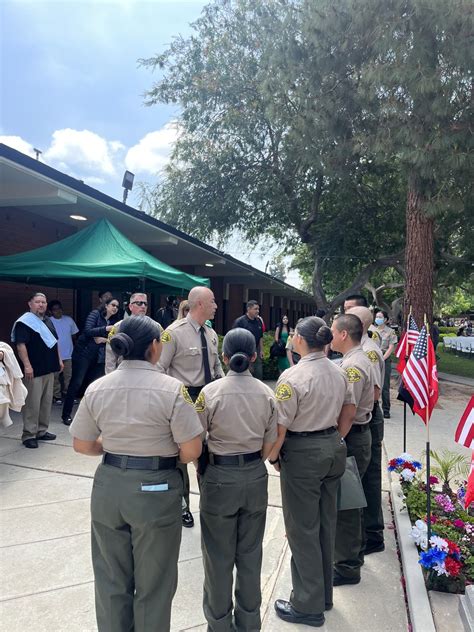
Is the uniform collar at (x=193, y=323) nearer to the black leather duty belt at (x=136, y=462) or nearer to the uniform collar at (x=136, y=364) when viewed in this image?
the uniform collar at (x=136, y=364)

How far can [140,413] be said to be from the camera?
206 centimetres

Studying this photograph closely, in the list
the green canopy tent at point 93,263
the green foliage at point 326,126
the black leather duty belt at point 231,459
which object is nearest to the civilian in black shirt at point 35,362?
the green canopy tent at point 93,263

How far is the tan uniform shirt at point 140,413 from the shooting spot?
6.78 ft

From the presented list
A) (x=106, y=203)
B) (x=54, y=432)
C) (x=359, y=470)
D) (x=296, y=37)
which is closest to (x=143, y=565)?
(x=359, y=470)

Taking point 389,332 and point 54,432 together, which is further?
point 389,332

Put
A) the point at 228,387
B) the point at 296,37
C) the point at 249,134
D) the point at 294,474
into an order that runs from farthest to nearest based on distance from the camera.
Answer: the point at 249,134 → the point at 296,37 → the point at 294,474 → the point at 228,387

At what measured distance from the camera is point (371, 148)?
1042 cm

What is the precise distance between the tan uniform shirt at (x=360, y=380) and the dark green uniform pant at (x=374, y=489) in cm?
42

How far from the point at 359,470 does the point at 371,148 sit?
910 centimetres

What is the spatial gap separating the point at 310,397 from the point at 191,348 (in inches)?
52.4

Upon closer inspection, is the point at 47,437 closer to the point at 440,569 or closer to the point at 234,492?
the point at 234,492

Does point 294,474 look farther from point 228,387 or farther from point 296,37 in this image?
point 296,37

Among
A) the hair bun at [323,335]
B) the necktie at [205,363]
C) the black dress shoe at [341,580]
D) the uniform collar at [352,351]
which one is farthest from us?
the necktie at [205,363]

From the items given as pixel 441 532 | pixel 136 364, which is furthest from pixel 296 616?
pixel 136 364
